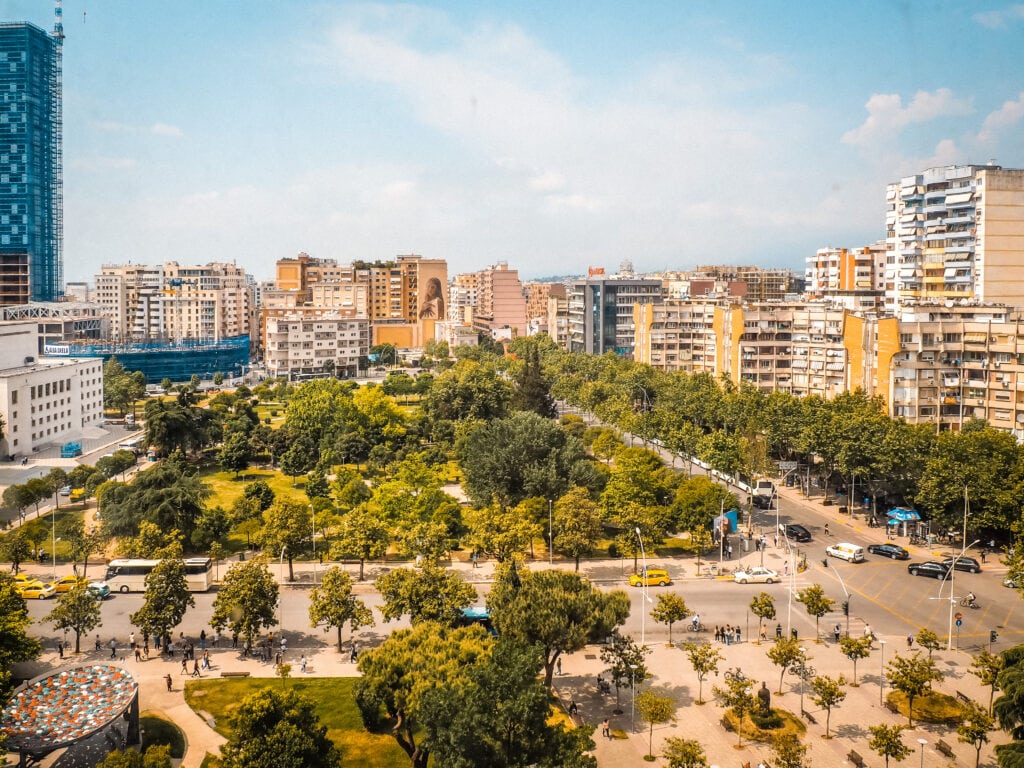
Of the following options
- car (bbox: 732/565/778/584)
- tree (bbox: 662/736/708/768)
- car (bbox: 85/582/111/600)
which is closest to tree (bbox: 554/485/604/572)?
car (bbox: 732/565/778/584)

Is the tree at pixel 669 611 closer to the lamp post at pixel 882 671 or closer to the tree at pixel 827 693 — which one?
the tree at pixel 827 693

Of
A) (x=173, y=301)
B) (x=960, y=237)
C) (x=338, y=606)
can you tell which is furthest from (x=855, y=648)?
(x=173, y=301)

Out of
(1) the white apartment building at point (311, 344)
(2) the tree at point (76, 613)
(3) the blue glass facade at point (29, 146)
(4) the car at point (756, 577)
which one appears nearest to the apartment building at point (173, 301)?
(3) the blue glass facade at point (29, 146)


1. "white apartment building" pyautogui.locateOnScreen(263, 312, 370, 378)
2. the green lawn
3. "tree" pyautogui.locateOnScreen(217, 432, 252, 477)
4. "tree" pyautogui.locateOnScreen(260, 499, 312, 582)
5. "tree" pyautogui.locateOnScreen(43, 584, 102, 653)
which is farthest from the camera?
"white apartment building" pyautogui.locateOnScreen(263, 312, 370, 378)

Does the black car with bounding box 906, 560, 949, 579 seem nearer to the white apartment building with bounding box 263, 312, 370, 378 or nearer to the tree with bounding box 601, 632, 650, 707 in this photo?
the tree with bounding box 601, 632, 650, 707

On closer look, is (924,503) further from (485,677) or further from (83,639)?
(83,639)
